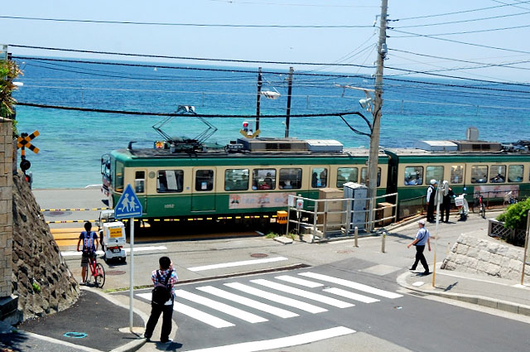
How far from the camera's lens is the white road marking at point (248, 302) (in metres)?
14.9

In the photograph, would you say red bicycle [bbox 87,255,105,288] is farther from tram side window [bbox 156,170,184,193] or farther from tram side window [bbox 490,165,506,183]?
tram side window [bbox 490,165,506,183]

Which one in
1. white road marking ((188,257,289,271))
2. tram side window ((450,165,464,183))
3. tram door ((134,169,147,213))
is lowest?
white road marking ((188,257,289,271))

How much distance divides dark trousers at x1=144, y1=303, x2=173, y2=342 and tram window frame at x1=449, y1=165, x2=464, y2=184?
21755 mm

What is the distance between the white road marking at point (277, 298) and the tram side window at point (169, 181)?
7.47 metres

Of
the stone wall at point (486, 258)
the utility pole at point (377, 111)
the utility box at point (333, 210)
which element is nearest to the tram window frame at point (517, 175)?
the utility pole at point (377, 111)

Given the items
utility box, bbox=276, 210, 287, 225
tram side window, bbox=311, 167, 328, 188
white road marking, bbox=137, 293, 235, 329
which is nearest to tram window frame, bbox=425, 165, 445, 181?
tram side window, bbox=311, 167, 328, 188

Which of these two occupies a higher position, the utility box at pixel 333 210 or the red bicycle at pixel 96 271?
the utility box at pixel 333 210

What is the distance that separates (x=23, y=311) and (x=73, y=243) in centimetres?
1109

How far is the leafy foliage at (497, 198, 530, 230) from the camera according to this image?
17.9 metres

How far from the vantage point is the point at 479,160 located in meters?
31.7

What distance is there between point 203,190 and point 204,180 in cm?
37

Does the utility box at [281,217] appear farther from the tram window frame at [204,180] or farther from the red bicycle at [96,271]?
the red bicycle at [96,271]

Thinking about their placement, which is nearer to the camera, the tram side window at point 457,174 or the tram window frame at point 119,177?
the tram window frame at point 119,177

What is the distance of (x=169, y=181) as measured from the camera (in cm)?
2489
